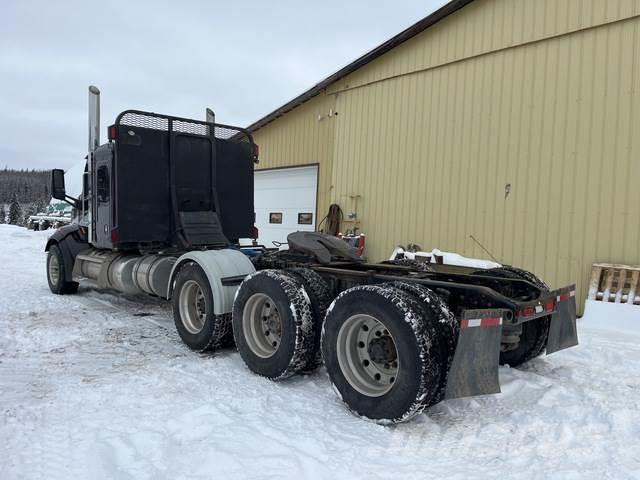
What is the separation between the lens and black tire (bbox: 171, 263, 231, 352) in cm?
501

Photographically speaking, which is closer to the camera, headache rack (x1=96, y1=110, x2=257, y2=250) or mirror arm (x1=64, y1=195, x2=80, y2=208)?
headache rack (x1=96, y1=110, x2=257, y2=250)

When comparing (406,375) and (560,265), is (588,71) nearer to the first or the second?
(560,265)

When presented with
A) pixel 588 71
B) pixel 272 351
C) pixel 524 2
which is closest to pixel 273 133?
pixel 524 2

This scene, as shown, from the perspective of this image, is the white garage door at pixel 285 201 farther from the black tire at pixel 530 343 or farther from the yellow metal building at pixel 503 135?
the black tire at pixel 530 343

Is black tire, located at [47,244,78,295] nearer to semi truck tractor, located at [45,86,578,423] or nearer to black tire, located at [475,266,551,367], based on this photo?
semi truck tractor, located at [45,86,578,423]

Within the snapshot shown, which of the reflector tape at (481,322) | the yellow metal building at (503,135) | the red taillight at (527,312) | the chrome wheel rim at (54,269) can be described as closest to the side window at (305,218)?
the yellow metal building at (503,135)

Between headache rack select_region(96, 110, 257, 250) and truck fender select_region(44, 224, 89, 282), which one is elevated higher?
headache rack select_region(96, 110, 257, 250)

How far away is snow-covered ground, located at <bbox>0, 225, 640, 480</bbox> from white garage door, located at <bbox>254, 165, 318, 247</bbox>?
8.16 metres

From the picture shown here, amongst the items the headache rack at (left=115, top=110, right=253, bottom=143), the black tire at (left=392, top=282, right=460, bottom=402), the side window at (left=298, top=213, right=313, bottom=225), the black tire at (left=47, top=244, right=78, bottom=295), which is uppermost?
the headache rack at (left=115, top=110, right=253, bottom=143)

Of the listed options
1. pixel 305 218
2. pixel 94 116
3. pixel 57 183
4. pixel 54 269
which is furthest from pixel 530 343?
pixel 305 218

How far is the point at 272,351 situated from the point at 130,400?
1.27 meters

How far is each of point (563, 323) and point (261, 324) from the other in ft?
8.82

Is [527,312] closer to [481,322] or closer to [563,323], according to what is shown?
[481,322]

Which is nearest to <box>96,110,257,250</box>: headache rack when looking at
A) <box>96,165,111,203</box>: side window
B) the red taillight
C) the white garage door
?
<box>96,165,111,203</box>: side window
